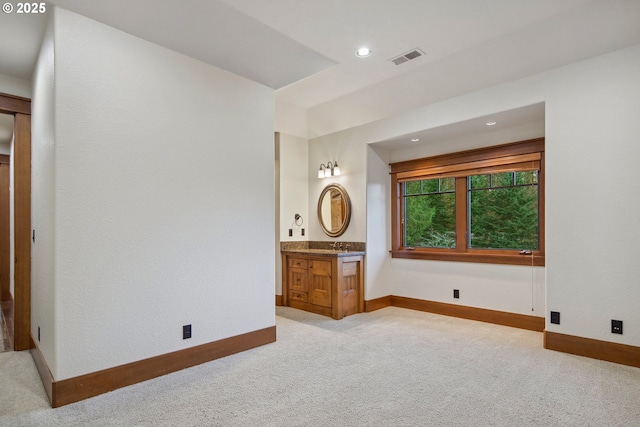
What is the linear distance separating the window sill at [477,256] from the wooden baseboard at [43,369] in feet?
13.8

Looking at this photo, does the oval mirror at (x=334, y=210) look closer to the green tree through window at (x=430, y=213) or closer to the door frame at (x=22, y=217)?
the green tree through window at (x=430, y=213)

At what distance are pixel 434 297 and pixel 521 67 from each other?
9.83 feet

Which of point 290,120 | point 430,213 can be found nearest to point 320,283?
point 430,213

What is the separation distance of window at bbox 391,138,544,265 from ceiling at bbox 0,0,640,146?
1130 millimetres

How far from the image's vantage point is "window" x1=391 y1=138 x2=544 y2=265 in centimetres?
418

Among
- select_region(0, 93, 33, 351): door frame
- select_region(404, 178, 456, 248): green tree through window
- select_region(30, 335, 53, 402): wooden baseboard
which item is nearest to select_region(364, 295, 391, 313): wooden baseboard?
select_region(404, 178, 456, 248): green tree through window

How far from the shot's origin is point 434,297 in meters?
4.93

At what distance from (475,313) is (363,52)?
340 centimetres

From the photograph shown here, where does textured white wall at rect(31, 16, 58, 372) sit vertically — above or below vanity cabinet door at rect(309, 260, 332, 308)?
above

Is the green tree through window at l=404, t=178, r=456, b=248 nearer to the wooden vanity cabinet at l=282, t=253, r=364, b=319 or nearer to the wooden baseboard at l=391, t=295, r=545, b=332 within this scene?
the wooden baseboard at l=391, t=295, r=545, b=332

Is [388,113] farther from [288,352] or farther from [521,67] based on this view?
[288,352]

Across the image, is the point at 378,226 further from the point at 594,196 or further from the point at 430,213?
the point at 594,196

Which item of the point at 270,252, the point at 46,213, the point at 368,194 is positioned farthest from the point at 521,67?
the point at 46,213

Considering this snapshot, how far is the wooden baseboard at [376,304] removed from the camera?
496 centimetres
